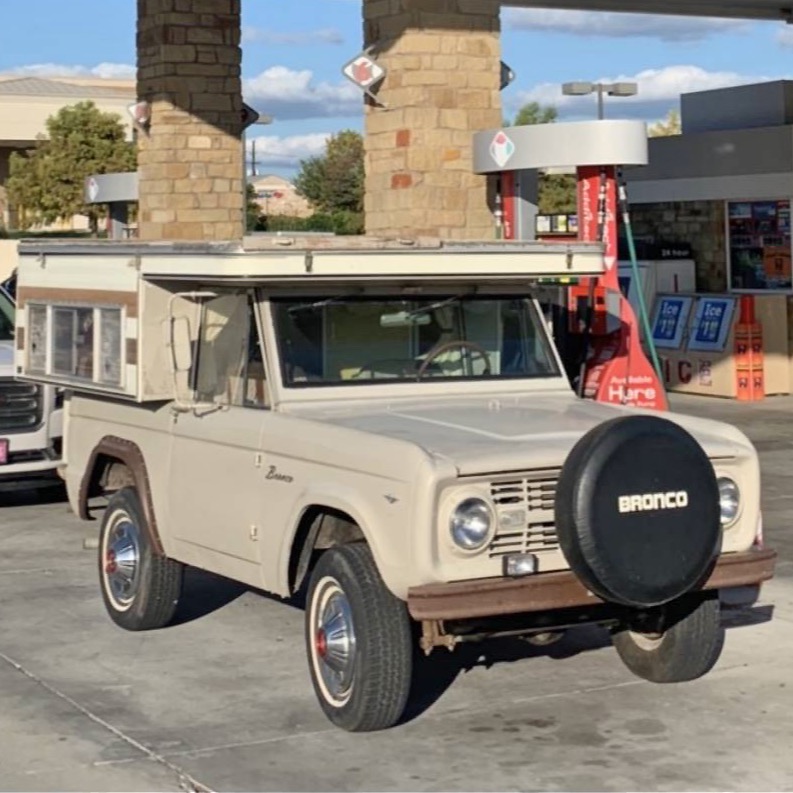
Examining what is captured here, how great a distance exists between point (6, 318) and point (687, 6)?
13.2 meters

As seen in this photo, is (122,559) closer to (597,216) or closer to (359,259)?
(359,259)

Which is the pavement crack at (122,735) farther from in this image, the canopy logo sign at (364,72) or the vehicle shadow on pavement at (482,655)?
the canopy logo sign at (364,72)

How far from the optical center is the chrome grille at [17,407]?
12.6 meters

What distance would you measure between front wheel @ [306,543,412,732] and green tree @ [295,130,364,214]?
63461 millimetres

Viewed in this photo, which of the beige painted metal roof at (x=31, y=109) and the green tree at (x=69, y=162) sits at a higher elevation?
the beige painted metal roof at (x=31, y=109)

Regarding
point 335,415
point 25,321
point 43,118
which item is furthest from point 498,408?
point 43,118

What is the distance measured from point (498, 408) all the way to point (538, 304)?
0.91 metres

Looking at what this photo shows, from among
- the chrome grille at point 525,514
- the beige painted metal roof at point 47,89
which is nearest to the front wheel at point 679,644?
the chrome grille at point 525,514

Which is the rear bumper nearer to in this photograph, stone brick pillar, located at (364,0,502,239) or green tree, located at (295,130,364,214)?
stone brick pillar, located at (364,0,502,239)

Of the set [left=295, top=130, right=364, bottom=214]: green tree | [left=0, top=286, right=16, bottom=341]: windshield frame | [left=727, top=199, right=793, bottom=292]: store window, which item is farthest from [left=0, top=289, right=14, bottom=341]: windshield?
[left=295, top=130, right=364, bottom=214]: green tree

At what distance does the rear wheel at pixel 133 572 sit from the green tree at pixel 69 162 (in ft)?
178

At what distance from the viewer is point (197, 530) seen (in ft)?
25.8

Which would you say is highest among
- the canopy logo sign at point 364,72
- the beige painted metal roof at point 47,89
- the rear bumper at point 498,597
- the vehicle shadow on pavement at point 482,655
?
the beige painted metal roof at point 47,89

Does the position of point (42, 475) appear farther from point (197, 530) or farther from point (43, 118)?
point (43, 118)
